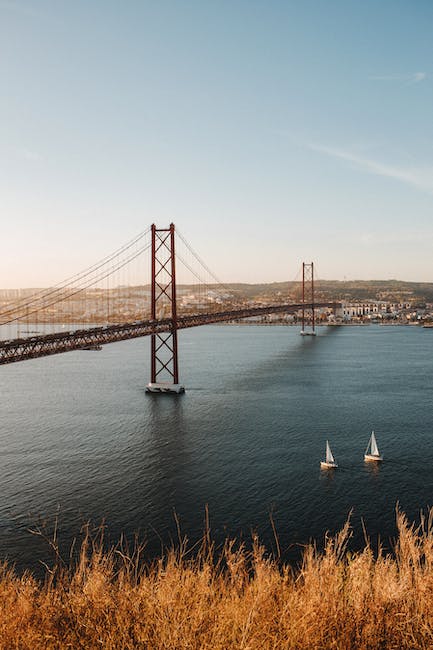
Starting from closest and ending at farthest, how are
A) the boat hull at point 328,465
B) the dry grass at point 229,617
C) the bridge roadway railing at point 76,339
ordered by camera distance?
the dry grass at point 229,617 < the boat hull at point 328,465 < the bridge roadway railing at point 76,339

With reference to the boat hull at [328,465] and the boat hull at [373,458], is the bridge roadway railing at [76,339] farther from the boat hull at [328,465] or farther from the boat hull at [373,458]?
the boat hull at [373,458]

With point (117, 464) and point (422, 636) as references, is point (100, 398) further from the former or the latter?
point (422, 636)

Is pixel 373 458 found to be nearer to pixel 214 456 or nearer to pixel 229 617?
pixel 214 456

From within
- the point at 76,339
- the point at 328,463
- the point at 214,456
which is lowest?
the point at 214,456

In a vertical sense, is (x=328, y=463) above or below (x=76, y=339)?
below

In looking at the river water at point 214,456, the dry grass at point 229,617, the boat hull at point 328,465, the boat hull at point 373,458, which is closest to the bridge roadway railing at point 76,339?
the river water at point 214,456

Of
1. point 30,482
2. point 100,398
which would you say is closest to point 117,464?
point 30,482

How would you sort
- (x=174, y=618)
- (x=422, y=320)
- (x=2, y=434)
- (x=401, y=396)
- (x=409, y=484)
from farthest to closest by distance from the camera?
(x=422, y=320) < (x=401, y=396) < (x=2, y=434) < (x=409, y=484) < (x=174, y=618)

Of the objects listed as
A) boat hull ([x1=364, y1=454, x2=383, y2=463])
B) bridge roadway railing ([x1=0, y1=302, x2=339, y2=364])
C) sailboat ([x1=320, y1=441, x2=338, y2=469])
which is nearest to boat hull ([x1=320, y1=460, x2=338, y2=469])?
sailboat ([x1=320, y1=441, x2=338, y2=469])

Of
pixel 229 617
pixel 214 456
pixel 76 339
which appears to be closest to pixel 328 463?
pixel 214 456
